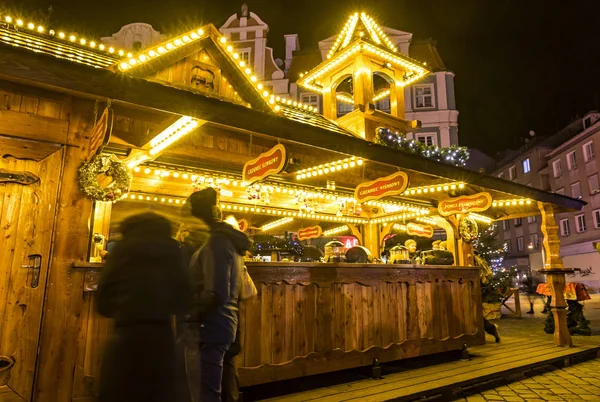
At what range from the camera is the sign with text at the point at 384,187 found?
716 centimetres

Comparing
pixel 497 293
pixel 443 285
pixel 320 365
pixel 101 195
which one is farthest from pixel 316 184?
pixel 497 293

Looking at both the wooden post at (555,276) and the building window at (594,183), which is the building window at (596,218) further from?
the wooden post at (555,276)

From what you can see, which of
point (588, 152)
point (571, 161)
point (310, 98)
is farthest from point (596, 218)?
point (310, 98)

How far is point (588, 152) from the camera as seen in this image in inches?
1432

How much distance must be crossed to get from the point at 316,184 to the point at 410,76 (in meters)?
5.36

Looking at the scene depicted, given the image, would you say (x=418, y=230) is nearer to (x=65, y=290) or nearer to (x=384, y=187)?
(x=384, y=187)

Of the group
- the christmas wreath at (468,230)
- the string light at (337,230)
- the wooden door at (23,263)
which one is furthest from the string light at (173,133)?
the string light at (337,230)

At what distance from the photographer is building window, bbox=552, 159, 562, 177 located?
41.2 m

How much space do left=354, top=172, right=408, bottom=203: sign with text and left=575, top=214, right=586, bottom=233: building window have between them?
3890 centimetres

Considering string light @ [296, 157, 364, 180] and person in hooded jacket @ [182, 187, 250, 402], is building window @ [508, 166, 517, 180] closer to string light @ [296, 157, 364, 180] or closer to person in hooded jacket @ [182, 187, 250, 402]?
string light @ [296, 157, 364, 180]

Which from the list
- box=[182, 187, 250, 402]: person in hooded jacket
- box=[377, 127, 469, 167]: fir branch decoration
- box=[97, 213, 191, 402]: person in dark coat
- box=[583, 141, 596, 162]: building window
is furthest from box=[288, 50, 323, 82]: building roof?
box=[583, 141, 596, 162]: building window

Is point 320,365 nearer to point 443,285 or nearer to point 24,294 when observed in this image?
point 443,285

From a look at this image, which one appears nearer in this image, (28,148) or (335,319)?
(28,148)

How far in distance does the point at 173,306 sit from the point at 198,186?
621 centimetres
